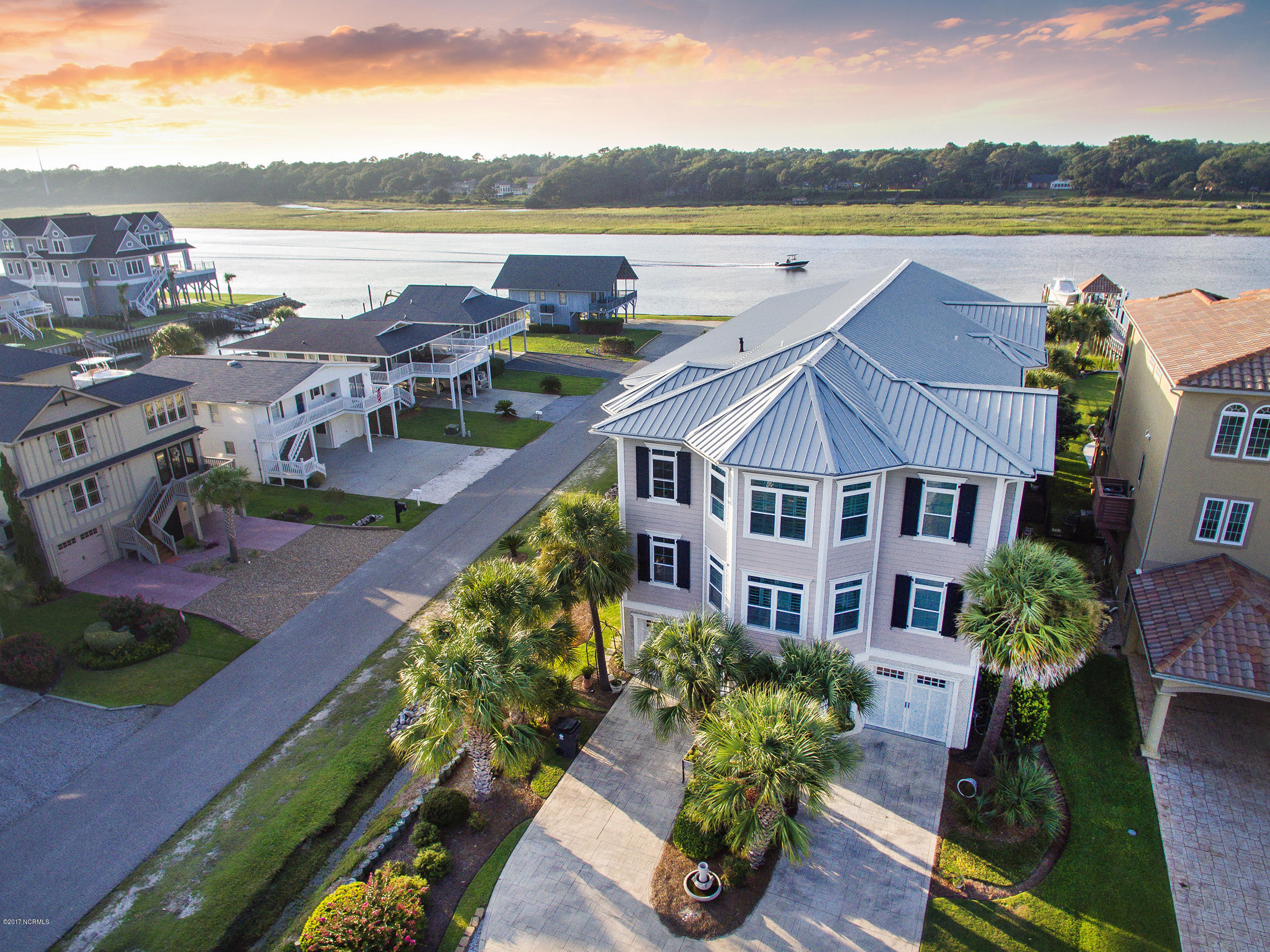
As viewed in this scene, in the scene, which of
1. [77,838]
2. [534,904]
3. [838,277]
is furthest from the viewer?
[838,277]

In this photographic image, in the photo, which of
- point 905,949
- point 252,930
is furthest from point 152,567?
point 905,949

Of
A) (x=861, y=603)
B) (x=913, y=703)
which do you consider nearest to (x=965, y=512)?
(x=861, y=603)

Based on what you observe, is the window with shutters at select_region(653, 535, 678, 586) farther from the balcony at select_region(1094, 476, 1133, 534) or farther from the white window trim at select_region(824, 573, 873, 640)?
the balcony at select_region(1094, 476, 1133, 534)

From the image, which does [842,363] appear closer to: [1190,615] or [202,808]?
[1190,615]

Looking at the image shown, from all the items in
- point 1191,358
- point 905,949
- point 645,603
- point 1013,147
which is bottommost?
point 905,949

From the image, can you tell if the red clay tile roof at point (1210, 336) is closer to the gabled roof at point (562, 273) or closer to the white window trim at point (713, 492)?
the white window trim at point (713, 492)

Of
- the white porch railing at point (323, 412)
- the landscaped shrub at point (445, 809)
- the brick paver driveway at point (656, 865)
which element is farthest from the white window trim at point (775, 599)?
the white porch railing at point (323, 412)
